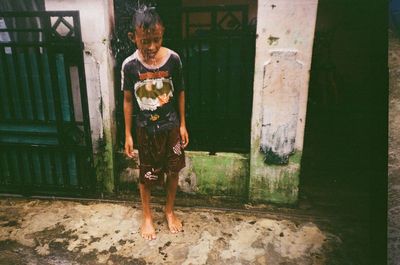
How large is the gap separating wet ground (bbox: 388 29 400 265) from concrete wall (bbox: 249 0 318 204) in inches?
40.5

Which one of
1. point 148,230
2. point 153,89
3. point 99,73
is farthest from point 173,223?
point 99,73

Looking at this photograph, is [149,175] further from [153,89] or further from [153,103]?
[153,89]

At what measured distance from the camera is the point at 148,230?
12.2 feet

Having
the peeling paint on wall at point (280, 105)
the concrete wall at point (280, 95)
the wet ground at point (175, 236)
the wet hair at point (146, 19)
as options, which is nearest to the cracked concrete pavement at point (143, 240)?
the wet ground at point (175, 236)

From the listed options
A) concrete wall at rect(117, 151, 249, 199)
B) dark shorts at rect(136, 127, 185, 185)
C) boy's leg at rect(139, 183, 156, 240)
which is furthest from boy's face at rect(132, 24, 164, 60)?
concrete wall at rect(117, 151, 249, 199)

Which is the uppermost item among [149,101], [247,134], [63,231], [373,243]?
[149,101]

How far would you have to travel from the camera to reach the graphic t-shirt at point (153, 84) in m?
3.29

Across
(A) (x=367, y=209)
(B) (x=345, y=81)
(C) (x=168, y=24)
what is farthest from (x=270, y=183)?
(B) (x=345, y=81)

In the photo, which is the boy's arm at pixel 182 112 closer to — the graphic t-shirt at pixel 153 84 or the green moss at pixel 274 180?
the graphic t-shirt at pixel 153 84

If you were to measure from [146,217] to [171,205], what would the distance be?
30 cm

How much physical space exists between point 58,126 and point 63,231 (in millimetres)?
1240

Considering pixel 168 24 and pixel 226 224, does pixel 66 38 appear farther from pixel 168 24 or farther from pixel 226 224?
pixel 226 224

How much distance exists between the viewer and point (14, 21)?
16.1 ft

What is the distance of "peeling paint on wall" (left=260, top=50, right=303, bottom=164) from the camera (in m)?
3.74
